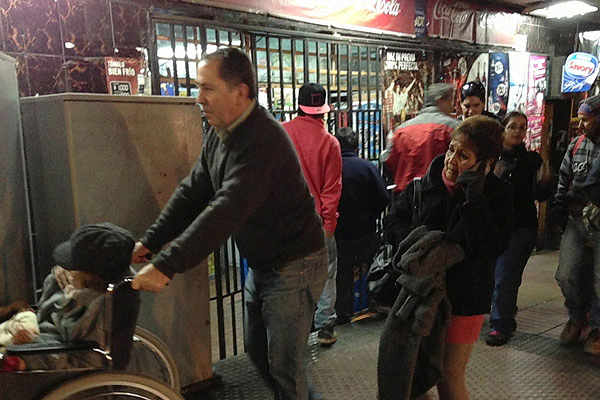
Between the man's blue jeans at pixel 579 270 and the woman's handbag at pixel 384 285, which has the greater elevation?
the woman's handbag at pixel 384 285

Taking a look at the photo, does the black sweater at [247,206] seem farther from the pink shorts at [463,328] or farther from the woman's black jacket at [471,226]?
the pink shorts at [463,328]

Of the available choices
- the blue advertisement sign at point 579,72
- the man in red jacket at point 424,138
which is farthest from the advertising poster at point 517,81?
the man in red jacket at point 424,138

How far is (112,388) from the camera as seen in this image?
1939 millimetres

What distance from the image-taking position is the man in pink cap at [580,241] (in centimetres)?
379

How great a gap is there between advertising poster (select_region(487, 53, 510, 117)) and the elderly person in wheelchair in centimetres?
589

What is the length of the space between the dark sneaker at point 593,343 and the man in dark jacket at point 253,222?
104 inches

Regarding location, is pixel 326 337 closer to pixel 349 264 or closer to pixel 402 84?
pixel 349 264

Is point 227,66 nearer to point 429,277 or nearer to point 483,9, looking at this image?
point 429,277

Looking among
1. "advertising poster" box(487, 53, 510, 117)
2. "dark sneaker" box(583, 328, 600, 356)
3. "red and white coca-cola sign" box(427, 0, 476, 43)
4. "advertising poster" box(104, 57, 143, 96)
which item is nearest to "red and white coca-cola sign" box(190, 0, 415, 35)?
"red and white coca-cola sign" box(427, 0, 476, 43)

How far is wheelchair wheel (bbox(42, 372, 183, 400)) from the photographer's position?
185 centimetres

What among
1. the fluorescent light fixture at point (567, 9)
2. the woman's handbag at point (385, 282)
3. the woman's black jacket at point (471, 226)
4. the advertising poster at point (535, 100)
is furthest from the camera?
the advertising poster at point (535, 100)

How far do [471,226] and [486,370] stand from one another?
1929mm

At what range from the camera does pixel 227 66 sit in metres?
2.11

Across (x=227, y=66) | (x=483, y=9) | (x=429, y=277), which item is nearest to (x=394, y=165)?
(x=429, y=277)
